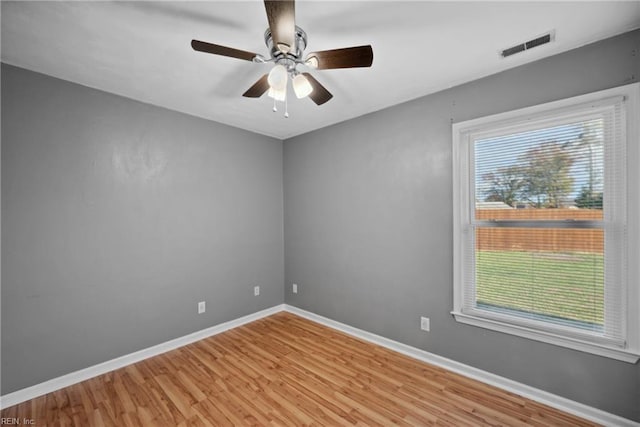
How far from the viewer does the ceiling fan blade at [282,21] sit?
4.04ft

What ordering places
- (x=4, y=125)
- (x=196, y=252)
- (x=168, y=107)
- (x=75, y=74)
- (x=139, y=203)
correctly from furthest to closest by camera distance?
(x=196, y=252) < (x=168, y=107) < (x=139, y=203) < (x=75, y=74) < (x=4, y=125)

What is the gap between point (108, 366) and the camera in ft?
Answer: 8.26

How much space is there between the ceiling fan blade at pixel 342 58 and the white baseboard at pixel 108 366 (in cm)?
304

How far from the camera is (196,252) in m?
3.16

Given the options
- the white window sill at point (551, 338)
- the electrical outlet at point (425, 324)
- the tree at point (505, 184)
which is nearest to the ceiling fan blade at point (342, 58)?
the tree at point (505, 184)

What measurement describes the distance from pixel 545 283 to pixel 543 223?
1.51ft

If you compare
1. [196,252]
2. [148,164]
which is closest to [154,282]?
[196,252]

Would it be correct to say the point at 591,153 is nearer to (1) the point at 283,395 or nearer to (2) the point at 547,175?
(2) the point at 547,175

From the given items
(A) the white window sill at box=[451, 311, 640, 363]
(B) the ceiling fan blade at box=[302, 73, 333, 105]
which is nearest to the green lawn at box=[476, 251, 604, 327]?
(A) the white window sill at box=[451, 311, 640, 363]

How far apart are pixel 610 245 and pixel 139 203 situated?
3869 millimetres

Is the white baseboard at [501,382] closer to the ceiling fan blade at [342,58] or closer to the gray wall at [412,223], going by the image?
the gray wall at [412,223]

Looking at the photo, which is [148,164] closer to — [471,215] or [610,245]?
[471,215]

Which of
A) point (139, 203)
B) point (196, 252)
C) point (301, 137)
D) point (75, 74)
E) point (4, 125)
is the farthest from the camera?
point (301, 137)

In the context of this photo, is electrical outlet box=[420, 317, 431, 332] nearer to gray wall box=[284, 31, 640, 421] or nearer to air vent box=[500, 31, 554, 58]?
gray wall box=[284, 31, 640, 421]
